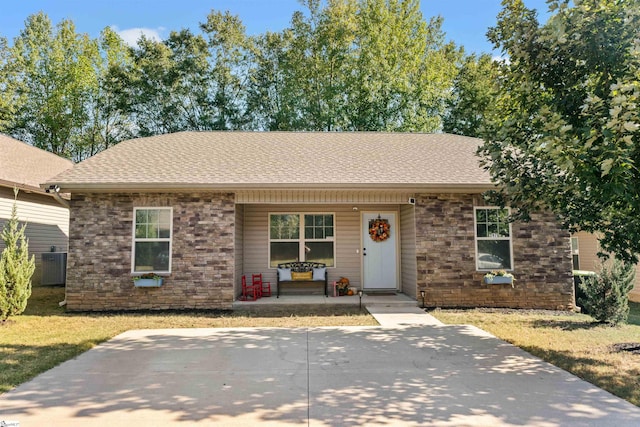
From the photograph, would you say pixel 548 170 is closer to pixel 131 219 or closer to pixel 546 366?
pixel 546 366

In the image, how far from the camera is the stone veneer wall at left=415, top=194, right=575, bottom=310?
879cm

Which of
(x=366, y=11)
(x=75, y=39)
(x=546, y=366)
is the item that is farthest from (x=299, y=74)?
(x=546, y=366)

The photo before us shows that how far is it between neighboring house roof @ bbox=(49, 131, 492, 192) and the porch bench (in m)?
2.39

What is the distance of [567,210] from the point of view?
564 centimetres

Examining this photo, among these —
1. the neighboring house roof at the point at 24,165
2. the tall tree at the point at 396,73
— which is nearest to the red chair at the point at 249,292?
the neighboring house roof at the point at 24,165

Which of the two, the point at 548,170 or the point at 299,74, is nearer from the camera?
the point at 548,170

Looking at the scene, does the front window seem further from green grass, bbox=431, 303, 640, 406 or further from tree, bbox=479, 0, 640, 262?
tree, bbox=479, 0, 640, 262

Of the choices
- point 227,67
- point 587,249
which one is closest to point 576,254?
point 587,249

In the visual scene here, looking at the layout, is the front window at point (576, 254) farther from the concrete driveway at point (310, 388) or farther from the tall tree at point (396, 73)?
the concrete driveway at point (310, 388)

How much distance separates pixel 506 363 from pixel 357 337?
2.14 metres

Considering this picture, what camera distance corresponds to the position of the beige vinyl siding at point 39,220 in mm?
11016

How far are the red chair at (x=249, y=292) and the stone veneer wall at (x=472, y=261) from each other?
3804mm

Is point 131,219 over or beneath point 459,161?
beneath

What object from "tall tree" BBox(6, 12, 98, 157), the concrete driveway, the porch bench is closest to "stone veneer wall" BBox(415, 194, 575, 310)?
the porch bench
